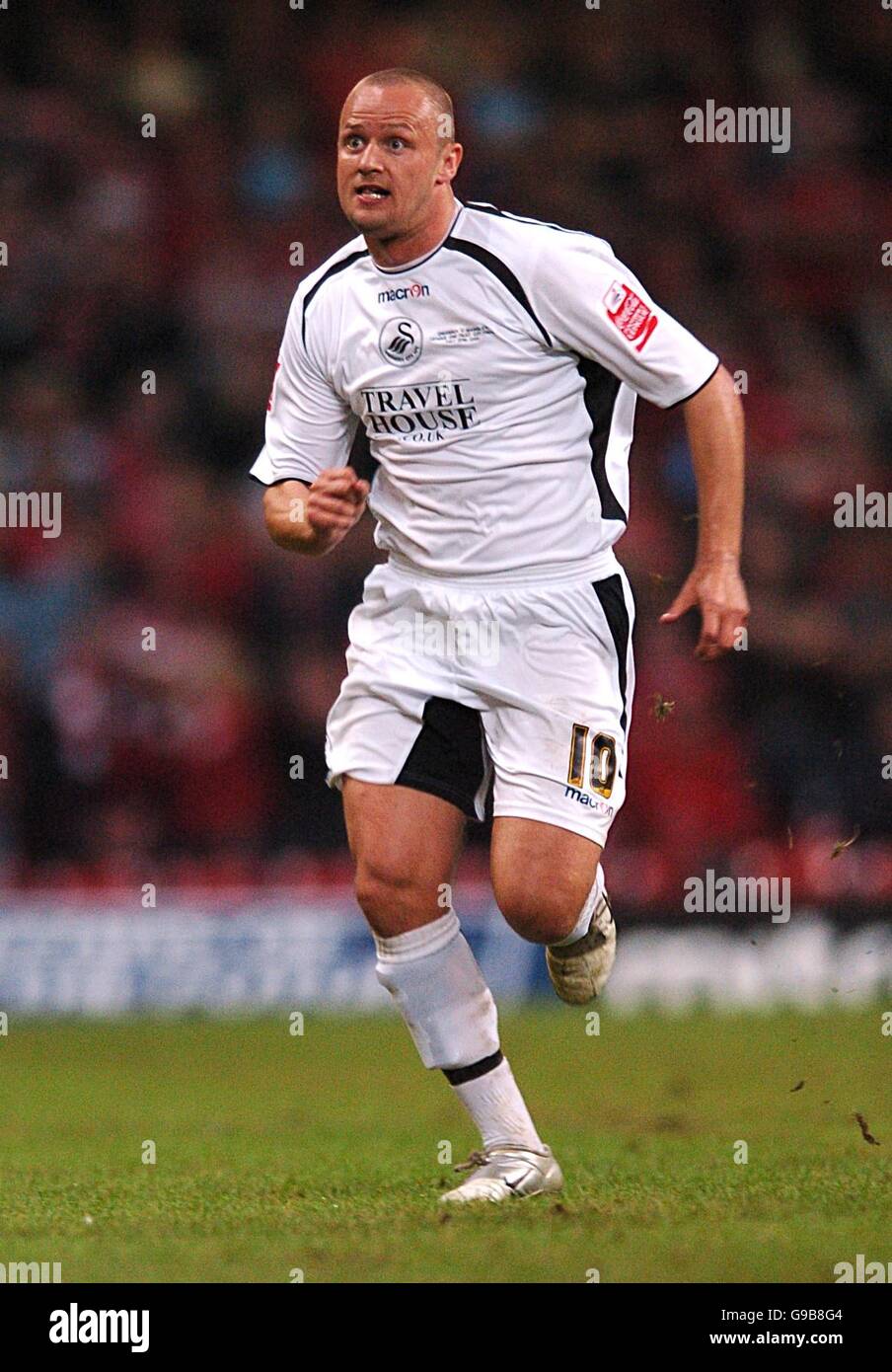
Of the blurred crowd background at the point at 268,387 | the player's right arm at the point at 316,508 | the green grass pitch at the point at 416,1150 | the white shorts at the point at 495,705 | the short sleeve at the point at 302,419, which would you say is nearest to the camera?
→ the green grass pitch at the point at 416,1150

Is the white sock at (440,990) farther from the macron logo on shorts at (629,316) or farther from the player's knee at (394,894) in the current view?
the macron logo on shorts at (629,316)

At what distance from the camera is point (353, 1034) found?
→ 33.0ft

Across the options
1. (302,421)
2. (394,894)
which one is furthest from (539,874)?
(302,421)

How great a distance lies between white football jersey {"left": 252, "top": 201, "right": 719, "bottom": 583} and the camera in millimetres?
5203

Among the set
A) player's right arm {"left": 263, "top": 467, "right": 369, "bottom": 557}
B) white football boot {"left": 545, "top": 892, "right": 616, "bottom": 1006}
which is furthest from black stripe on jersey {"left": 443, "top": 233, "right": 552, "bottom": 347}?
white football boot {"left": 545, "top": 892, "right": 616, "bottom": 1006}

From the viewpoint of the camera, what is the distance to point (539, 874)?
16.8 ft

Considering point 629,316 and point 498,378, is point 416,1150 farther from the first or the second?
point 629,316

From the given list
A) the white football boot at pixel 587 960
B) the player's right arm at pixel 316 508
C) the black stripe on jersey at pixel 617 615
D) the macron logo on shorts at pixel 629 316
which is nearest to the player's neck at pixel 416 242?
the macron logo on shorts at pixel 629 316

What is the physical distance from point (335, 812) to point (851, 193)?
6.11 meters

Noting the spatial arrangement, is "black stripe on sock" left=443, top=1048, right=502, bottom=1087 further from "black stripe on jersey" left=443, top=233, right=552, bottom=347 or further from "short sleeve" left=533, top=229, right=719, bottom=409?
"black stripe on jersey" left=443, top=233, right=552, bottom=347

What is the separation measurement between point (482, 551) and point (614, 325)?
664mm

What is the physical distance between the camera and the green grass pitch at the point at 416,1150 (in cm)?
438
